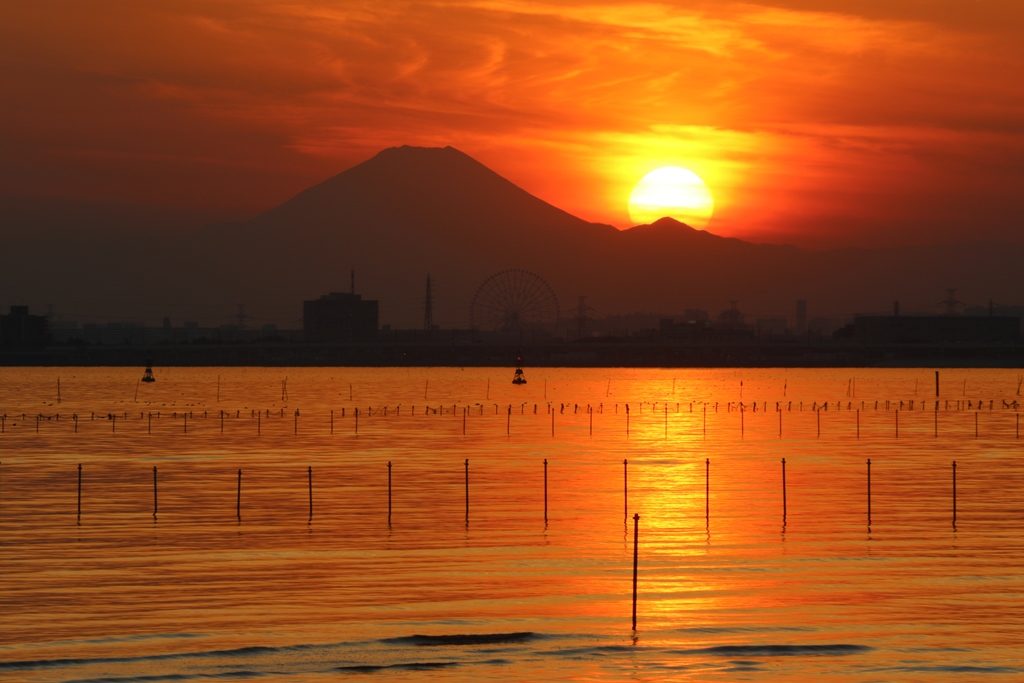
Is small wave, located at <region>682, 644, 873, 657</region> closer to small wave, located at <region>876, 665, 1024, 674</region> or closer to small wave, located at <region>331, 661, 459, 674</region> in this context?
small wave, located at <region>876, 665, 1024, 674</region>

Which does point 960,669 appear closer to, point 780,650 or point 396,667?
point 780,650

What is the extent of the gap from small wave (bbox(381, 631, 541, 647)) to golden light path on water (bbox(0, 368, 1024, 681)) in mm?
111

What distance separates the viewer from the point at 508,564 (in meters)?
52.5

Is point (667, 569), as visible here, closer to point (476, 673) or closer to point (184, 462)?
point (476, 673)

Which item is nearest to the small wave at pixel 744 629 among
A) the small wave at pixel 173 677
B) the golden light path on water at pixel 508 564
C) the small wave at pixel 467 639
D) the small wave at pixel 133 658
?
the golden light path on water at pixel 508 564

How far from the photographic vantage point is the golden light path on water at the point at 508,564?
1501 inches

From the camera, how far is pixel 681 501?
7300 cm

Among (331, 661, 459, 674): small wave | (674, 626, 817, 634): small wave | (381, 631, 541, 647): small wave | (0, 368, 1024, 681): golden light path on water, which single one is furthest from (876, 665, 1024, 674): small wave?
(331, 661, 459, 674): small wave

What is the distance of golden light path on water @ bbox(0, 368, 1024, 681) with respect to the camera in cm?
3812

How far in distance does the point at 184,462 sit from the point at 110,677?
60221 millimetres

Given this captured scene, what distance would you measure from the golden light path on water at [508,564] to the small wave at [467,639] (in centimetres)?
11

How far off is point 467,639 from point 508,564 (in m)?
12.3

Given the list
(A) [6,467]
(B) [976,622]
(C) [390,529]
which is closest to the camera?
(B) [976,622]

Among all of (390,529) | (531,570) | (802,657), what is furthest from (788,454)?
(802,657)
